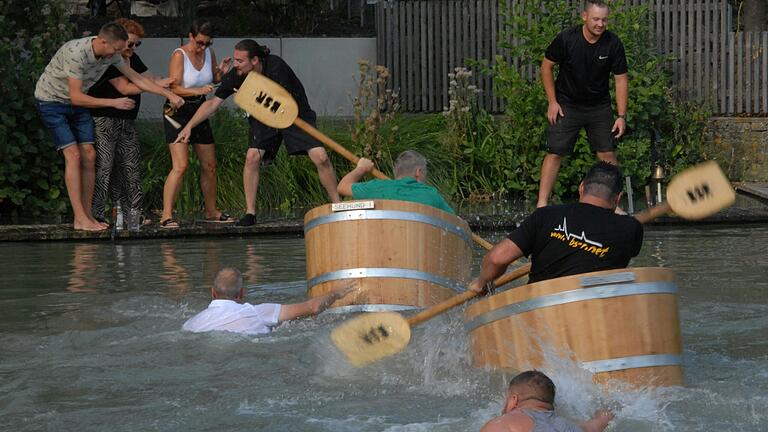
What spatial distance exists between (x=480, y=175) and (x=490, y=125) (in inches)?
22.9

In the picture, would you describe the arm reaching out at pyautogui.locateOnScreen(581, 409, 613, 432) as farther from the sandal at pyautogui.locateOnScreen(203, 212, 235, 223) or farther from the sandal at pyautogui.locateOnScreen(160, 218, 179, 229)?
the sandal at pyautogui.locateOnScreen(203, 212, 235, 223)

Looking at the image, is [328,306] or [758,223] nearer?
[328,306]

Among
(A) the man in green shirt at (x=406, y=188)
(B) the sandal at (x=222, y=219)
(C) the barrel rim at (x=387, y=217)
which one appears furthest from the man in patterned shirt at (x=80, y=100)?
(C) the barrel rim at (x=387, y=217)

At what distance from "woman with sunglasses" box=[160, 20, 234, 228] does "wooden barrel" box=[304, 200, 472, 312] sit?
4.61 metres

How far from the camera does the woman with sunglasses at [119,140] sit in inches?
525

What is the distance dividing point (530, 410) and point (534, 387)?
108 millimetres

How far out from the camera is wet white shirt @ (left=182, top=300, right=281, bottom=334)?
8.48 m

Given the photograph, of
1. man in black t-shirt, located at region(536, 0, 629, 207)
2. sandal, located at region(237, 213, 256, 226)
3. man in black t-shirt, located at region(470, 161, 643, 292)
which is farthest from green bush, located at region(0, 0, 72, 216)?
man in black t-shirt, located at region(470, 161, 643, 292)

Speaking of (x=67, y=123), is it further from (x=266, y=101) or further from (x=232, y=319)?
(x=232, y=319)

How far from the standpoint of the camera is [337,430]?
21.2 ft

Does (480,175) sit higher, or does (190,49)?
(190,49)

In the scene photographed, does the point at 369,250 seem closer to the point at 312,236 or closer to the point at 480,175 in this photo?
the point at 312,236

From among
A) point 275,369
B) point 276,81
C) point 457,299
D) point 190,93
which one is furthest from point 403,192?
point 190,93

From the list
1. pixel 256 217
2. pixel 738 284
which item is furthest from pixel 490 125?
pixel 738 284
